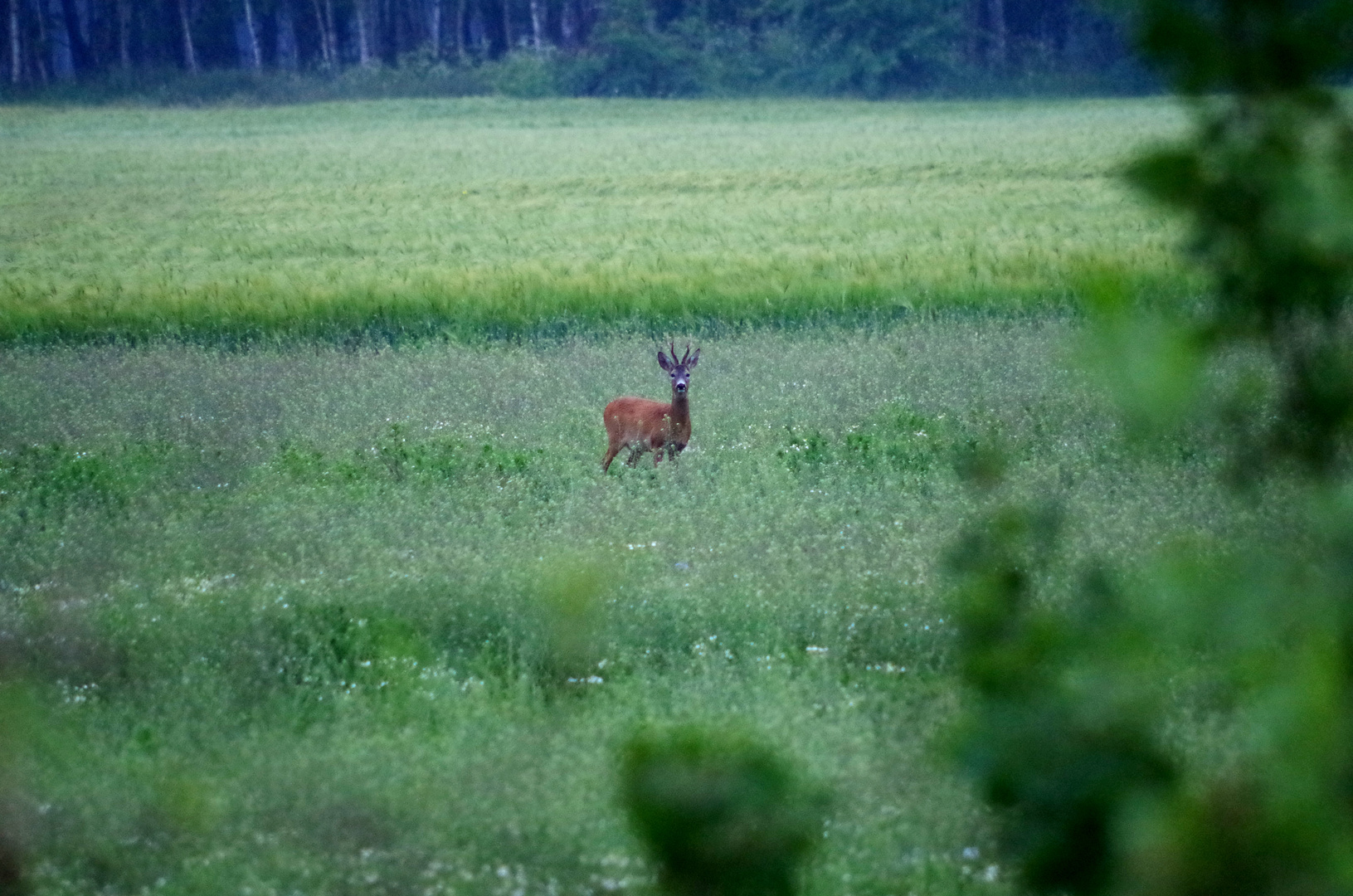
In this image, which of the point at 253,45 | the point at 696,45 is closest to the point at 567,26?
the point at 696,45

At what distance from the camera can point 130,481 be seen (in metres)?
7.20

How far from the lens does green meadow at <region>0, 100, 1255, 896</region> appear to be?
371cm

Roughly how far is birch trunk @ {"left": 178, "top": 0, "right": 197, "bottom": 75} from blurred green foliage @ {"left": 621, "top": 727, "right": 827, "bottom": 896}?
32.6 m

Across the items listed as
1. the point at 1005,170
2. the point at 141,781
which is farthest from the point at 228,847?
the point at 1005,170


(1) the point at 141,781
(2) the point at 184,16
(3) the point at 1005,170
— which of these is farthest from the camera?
(2) the point at 184,16

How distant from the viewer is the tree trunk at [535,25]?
37438 millimetres

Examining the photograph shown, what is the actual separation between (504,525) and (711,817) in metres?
5.18

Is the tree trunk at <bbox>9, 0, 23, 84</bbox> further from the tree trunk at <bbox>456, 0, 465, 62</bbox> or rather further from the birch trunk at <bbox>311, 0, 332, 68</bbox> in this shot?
the tree trunk at <bbox>456, 0, 465, 62</bbox>

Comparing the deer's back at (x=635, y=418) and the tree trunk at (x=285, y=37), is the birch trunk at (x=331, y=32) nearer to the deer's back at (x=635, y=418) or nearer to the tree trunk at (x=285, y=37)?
the tree trunk at (x=285, y=37)

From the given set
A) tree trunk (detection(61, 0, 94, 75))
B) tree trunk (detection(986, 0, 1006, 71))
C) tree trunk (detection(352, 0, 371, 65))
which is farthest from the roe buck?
tree trunk (detection(352, 0, 371, 65))

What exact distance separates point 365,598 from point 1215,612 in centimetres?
451

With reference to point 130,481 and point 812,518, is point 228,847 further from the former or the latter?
point 130,481

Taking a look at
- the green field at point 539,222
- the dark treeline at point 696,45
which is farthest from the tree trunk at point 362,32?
the green field at point 539,222

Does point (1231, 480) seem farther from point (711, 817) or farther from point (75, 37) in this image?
point (75, 37)
